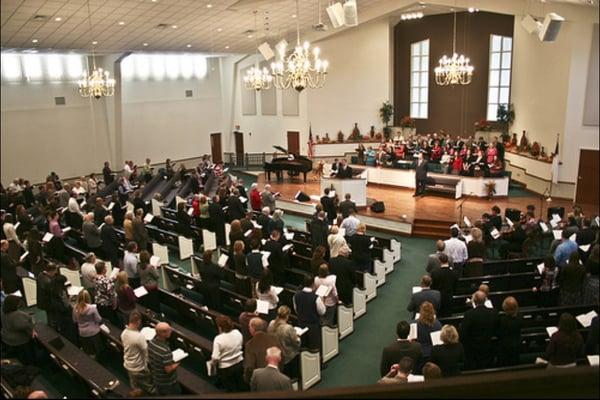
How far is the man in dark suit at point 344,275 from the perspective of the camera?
6.98m

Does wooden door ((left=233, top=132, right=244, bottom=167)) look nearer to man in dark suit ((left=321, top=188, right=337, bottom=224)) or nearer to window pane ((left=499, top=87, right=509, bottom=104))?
window pane ((left=499, top=87, right=509, bottom=104))

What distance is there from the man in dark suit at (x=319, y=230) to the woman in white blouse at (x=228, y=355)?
4.03 metres

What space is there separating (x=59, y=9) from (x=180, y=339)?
21.8 feet

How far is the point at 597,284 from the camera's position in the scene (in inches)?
240

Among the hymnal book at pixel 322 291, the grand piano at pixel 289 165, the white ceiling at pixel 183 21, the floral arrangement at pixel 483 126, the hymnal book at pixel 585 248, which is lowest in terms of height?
the hymnal book at pixel 322 291

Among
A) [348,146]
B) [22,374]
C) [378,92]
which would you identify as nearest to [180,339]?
[22,374]

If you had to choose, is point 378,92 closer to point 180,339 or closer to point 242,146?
point 242,146

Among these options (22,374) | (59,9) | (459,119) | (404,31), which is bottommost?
(22,374)

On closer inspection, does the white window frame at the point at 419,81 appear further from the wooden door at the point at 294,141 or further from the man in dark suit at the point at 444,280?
the man in dark suit at the point at 444,280

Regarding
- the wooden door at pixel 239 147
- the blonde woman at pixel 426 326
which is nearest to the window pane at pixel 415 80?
the wooden door at pixel 239 147

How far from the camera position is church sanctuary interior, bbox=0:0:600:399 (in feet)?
12.9

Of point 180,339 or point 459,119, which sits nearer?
point 180,339

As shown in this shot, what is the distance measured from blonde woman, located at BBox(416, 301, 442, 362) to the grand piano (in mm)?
12459

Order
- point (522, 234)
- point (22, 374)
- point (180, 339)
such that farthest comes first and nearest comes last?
point (522, 234) < point (180, 339) < point (22, 374)
